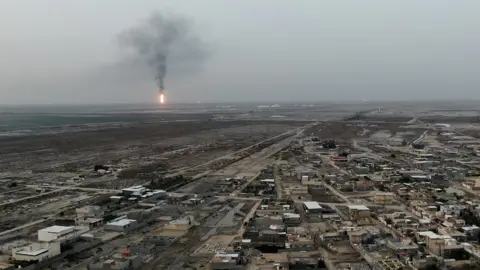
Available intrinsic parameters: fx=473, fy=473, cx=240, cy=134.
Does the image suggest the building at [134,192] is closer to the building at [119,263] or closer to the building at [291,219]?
the building at [291,219]

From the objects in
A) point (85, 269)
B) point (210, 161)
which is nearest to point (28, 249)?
point (85, 269)

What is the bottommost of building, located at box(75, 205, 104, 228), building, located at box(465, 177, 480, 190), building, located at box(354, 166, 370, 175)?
building, located at box(354, 166, 370, 175)

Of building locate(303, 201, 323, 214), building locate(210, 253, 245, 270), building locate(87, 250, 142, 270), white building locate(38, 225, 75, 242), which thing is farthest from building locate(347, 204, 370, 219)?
white building locate(38, 225, 75, 242)

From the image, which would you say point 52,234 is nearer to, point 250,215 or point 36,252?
point 36,252

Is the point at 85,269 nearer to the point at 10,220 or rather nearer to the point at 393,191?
the point at 10,220

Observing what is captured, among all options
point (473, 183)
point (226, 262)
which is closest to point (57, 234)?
point (226, 262)

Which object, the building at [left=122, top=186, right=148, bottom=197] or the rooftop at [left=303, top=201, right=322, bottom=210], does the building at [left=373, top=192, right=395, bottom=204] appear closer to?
the rooftop at [left=303, top=201, right=322, bottom=210]
